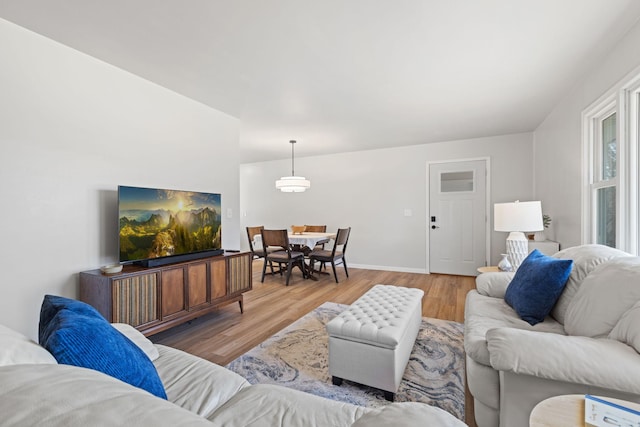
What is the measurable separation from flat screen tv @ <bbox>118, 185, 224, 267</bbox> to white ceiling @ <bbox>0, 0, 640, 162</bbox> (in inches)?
44.5

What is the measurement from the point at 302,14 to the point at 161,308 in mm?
2514

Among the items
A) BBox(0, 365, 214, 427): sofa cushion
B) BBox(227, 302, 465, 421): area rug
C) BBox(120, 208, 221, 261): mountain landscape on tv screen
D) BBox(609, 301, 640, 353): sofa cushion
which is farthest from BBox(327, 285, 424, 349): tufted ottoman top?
BBox(120, 208, 221, 261): mountain landscape on tv screen

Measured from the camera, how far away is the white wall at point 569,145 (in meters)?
2.19

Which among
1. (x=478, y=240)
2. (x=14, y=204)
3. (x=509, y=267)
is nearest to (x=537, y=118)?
(x=478, y=240)

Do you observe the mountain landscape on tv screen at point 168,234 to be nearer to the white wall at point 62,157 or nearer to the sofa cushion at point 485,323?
the white wall at point 62,157

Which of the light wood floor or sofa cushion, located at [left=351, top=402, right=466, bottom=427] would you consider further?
the light wood floor

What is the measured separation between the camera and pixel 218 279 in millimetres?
3027

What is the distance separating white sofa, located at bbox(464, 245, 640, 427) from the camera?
109 cm

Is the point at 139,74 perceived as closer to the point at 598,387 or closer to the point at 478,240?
the point at 598,387

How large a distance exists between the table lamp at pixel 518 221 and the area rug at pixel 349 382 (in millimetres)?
978

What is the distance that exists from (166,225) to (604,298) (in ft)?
10.4

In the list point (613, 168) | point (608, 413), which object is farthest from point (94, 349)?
Answer: point (613, 168)

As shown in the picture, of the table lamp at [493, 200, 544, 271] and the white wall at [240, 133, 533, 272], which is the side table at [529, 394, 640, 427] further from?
the white wall at [240, 133, 533, 272]

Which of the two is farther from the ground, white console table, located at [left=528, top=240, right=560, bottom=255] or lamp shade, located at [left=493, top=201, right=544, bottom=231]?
lamp shade, located at [left=493, top=201, right=544, bottom=231]
